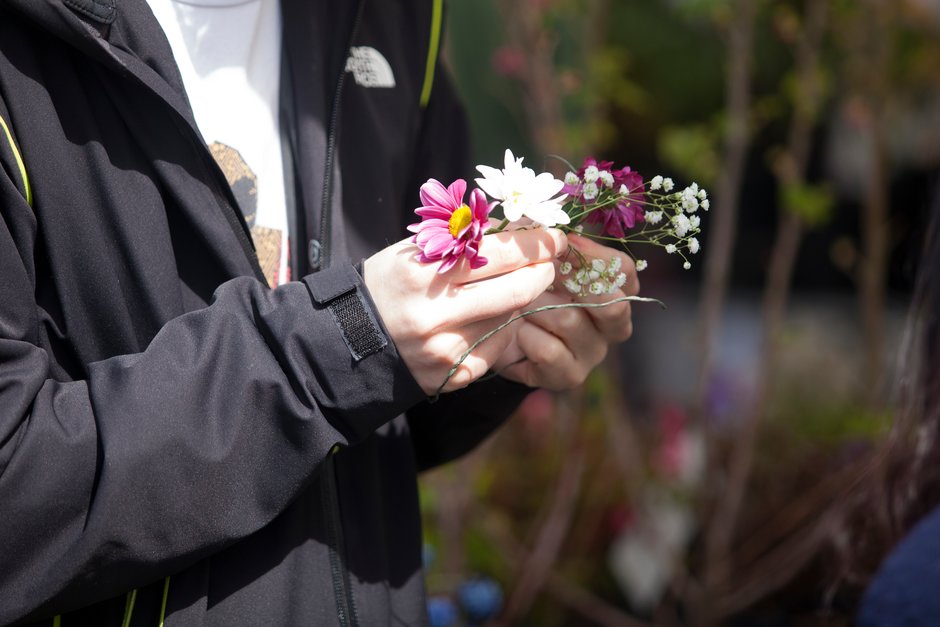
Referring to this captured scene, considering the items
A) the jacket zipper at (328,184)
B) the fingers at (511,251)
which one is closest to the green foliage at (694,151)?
the jacket zipper at (328,184)

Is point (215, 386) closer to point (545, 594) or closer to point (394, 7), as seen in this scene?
point (394, 7)

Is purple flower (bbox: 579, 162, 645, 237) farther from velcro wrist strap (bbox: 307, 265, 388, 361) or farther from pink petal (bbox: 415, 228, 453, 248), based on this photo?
velcro wrist strap (bbox: 307, 265, 388, 361)

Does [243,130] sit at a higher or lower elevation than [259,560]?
higher

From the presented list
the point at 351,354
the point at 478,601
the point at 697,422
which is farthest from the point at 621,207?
the point at 697,422

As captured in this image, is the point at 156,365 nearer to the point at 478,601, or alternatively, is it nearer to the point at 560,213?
the point at 560,213

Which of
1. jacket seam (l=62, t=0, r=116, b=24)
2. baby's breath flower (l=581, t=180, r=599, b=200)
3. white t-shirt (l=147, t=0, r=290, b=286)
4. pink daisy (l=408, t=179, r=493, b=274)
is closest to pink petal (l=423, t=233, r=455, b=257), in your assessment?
pink daisy (l=408, t=179, r=493, b=274)

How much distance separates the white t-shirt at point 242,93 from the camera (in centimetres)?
126

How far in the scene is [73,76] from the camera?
1139 mm

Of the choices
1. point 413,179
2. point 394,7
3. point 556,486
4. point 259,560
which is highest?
point 394,7

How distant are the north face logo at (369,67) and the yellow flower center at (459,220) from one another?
0.45 metres

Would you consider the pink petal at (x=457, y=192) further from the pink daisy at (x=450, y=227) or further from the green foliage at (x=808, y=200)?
the green foliage at (x=808, y=200)

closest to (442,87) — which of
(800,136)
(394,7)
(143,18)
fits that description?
(394,7)

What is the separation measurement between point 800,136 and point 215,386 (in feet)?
9.21

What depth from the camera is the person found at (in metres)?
1.02
